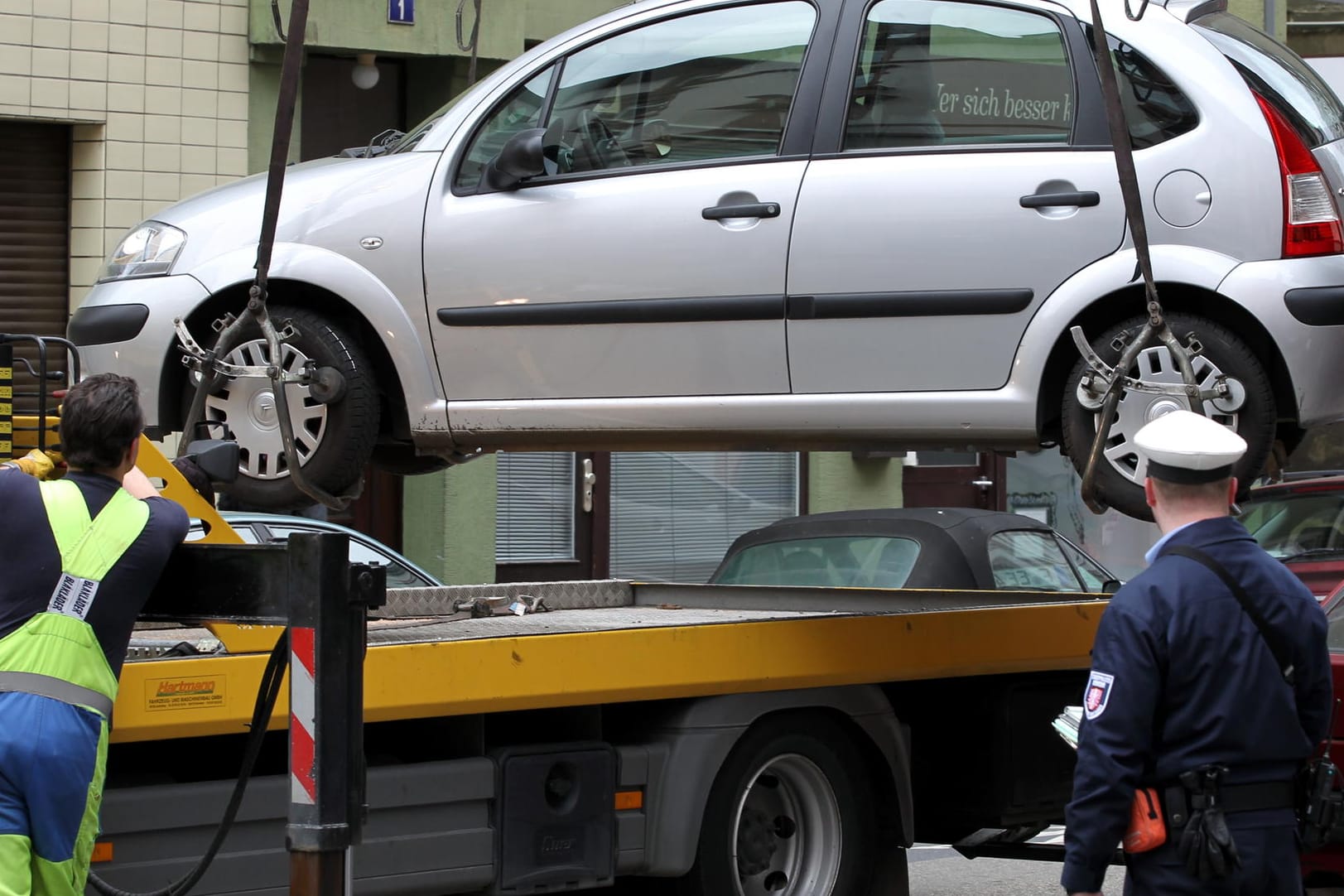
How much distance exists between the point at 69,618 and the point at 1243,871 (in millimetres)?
2463

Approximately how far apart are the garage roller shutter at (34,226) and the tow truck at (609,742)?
6.09 m

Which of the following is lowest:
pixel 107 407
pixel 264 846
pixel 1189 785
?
pixel 264 846

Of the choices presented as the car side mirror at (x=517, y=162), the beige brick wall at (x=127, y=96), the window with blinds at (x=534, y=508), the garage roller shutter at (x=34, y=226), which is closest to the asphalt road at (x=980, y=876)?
the car side mirror at (x=517, y=162)

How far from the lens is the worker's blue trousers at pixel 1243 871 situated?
12.1ft

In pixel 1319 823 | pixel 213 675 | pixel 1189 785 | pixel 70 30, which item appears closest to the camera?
pixel 1189 785

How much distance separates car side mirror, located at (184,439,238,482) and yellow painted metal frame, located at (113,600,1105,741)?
0.48 metres

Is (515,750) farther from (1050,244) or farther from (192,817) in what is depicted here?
(1050,244)

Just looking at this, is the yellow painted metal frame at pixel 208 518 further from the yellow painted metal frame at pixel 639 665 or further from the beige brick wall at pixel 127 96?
the beige brick wall at pixel 127 96

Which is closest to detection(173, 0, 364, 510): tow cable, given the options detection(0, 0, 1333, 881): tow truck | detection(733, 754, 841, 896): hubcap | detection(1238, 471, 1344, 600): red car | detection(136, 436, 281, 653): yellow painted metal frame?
detection(0, 0, 1333, 881): tow truck

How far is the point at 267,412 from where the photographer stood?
5.63 meters

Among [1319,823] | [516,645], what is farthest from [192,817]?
[1319,823]

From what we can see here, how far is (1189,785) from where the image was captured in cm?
369

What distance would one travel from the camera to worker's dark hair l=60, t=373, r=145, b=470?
424cm

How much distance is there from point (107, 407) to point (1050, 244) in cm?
255
